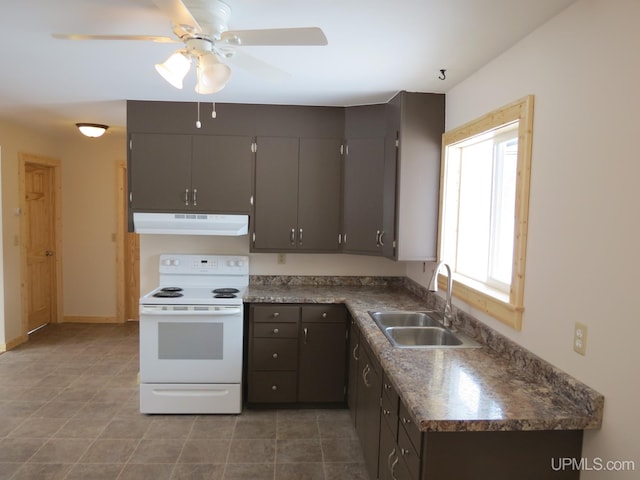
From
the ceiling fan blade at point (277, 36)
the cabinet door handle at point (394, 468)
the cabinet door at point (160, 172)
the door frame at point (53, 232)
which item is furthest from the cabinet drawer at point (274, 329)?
the door frame at point (53, 232)

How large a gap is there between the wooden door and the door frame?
0.06 feet

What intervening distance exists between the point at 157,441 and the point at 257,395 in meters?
0.77

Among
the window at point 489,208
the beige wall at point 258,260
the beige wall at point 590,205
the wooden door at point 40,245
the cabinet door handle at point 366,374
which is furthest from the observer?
the wooden door at point 40,245

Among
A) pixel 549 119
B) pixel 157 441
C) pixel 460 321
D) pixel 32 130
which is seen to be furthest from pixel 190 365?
pixel 32 130

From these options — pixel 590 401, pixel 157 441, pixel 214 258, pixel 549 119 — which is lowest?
pixel 157 441

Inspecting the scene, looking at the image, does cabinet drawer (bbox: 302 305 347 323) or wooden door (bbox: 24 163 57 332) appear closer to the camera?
cabinet drawer (bbox: 302 305 347 323)

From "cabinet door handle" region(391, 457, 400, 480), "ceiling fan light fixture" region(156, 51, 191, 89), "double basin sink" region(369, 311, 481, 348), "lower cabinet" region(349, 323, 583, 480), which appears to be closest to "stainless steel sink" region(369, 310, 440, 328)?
"double basin sink" region(369, 311, 481, 348)

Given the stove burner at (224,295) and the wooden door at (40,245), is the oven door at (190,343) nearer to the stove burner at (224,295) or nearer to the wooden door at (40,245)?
the stove burner at (224,295)

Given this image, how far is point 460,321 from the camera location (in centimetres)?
264

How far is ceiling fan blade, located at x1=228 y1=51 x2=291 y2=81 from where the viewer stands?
6.15 feet

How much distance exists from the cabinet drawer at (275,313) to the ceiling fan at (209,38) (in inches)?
73.2

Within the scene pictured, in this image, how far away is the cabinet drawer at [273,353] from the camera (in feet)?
11.0

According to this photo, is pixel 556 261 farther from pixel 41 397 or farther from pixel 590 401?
pixel 41 397

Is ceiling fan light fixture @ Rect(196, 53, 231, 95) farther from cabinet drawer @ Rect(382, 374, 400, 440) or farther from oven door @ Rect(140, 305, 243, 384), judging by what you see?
oven door @ Rect(140, 305, 243, 384)
